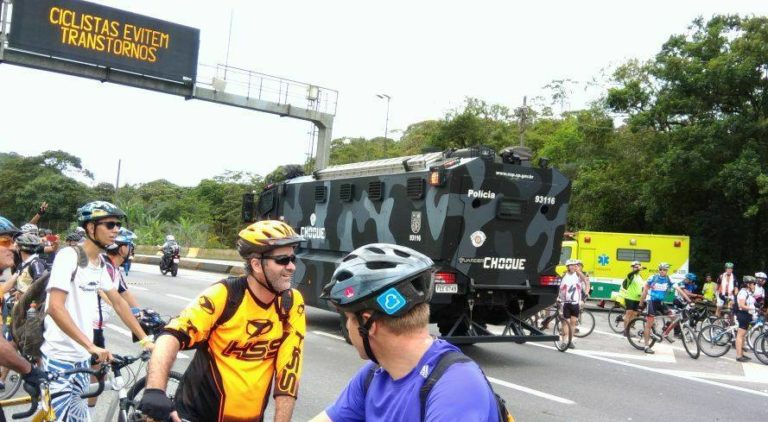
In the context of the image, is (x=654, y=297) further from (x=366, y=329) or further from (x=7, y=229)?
(x=366, y=329)

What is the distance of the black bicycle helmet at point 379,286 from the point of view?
2.12 metres

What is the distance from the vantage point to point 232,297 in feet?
11.1

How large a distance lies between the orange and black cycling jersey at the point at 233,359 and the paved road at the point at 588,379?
378cm

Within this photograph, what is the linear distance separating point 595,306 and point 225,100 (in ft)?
48.2

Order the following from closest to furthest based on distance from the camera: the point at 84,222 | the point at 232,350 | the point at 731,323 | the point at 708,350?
the point at 232,350, the point at 84,222, the point at 708,350, the point at 731,323

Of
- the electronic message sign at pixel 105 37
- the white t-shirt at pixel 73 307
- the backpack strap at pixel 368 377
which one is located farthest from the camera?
the electronic message sign at pixel 105 37

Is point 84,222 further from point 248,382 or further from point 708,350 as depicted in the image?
point 708,350

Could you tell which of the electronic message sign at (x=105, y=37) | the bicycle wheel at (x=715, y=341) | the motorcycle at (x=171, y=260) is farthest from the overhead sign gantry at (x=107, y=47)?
the bicycle wheel at (x=715, y=341)

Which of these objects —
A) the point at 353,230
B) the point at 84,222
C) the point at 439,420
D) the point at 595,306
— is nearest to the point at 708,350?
the point at 353,230

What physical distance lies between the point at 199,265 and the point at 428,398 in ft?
99.1

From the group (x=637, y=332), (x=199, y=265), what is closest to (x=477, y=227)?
(x=637, y=332)

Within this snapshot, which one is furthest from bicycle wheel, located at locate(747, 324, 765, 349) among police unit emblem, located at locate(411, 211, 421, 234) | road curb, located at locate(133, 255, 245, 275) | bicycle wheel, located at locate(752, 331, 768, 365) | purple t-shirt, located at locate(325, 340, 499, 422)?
road curb, located at locate(133, 255, 245, 275)

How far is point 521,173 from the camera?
1069 centimetres

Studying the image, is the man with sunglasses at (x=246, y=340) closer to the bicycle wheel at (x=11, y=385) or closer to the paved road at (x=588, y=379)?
the paved road at (x=588, y=379)
